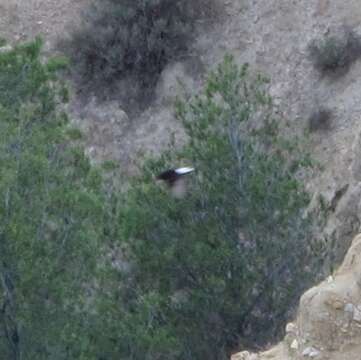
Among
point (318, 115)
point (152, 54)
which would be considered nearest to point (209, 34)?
point (152, 54)

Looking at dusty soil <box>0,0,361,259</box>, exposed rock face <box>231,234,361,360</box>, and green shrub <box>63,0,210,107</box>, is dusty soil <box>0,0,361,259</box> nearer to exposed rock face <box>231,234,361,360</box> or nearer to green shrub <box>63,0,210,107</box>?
green shrub <box>63,0,210,107</box>

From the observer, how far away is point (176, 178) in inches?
693

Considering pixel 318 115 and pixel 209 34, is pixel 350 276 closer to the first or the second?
pixel 318 115

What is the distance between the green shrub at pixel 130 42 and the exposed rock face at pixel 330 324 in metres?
18.7

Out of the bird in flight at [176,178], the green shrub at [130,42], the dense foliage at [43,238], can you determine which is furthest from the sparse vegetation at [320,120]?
the dense foliage at [43,238]

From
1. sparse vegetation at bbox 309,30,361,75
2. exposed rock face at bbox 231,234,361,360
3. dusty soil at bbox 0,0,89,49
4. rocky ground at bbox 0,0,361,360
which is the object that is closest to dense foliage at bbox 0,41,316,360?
rocky ground at bbox 0,0,361,360

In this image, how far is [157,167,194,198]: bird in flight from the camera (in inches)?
693

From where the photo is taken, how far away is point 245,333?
17.7m

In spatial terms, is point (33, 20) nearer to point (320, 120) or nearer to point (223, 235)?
point (320, 120)

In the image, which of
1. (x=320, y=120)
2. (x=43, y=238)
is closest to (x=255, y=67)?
(x=320, y=120)

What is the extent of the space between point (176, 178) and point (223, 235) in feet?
3.12

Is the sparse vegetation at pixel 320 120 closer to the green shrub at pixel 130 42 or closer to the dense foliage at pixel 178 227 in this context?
the green shrub at pixel 130 42

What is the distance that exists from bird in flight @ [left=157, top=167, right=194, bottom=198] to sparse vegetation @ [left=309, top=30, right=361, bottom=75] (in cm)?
824

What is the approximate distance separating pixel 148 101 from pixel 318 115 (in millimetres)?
3853
